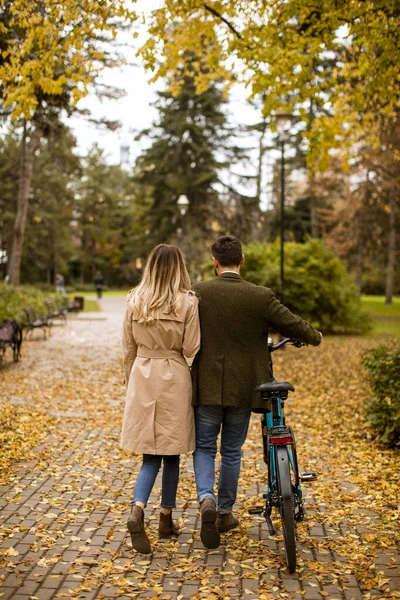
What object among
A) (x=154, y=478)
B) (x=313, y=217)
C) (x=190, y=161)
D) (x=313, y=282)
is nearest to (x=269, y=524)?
(x=154, y=478)

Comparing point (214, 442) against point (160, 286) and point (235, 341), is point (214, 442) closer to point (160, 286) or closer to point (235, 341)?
point (235, 341)

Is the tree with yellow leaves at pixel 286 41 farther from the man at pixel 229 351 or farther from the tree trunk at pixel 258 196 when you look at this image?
the tree trunk at pixel 258 196

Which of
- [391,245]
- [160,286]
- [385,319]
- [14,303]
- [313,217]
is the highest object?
[313,217]

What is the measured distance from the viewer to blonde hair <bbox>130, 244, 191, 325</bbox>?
4395 millimetres

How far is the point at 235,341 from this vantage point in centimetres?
445

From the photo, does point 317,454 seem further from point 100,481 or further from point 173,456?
point 173,456

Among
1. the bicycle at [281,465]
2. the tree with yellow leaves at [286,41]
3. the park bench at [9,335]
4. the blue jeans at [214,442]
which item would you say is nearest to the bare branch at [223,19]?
the tree with yellow leaves at [286,41]

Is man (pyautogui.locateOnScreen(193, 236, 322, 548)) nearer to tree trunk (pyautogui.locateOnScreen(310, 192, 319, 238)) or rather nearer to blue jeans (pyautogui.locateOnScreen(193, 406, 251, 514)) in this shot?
blue jeans (pyautogui.locateOnScreen(193, 406, 251, 514))

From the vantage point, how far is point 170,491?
4.65 m

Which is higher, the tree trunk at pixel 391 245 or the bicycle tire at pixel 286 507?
the tree trunk at pixel 391 245

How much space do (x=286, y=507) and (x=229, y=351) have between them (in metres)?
0.99

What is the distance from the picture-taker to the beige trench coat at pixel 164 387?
4.41 meters

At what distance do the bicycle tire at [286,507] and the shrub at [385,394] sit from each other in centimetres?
293

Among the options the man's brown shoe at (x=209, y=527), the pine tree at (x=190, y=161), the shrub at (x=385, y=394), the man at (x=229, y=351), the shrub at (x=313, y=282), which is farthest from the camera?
the pine tree at (x=190, y=161)
